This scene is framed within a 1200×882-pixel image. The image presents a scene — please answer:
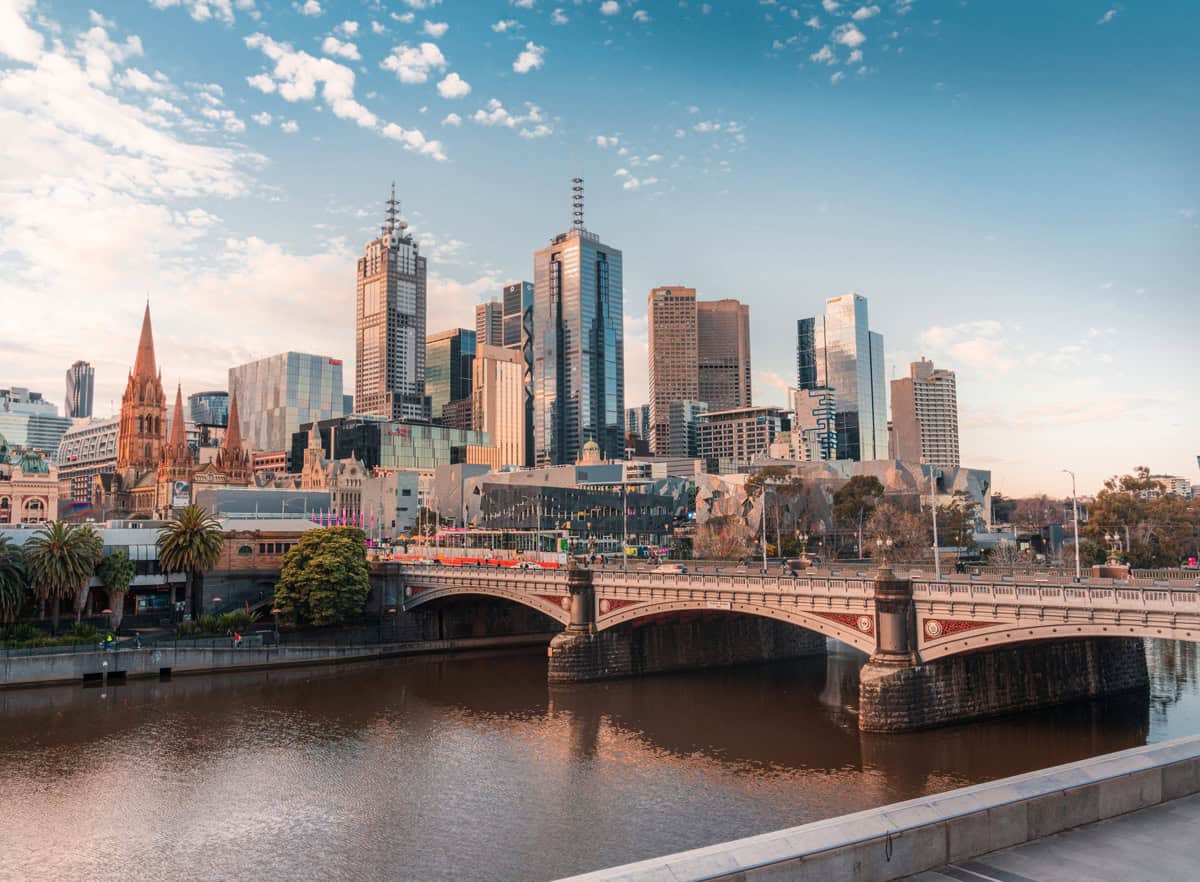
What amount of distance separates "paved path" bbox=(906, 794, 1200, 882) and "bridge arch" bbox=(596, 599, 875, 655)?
112 feet

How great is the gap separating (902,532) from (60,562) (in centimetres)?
10736

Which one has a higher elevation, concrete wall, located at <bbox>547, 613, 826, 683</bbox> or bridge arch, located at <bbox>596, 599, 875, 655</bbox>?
bridge arch, located at <bbox>596, 599, 875, 655</bbox>

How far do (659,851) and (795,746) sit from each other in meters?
→ 19.0

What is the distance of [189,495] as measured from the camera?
185 m

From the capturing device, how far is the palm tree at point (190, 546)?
92.1 meters

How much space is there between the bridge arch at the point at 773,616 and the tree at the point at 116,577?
47.9 meters

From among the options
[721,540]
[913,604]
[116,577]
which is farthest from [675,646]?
[721,540]

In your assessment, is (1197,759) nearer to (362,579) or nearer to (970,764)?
(970,764)

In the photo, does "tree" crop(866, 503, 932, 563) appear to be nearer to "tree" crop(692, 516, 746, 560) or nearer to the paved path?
"tree" crop(692, 516, 746, 560)

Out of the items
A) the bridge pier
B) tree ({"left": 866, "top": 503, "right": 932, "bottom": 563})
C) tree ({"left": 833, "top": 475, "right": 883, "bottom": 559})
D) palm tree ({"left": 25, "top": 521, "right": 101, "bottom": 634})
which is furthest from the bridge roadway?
tree ({"left": 833, "top": 475, "right": 883, "bottom": 559})

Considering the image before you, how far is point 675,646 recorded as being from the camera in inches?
3159

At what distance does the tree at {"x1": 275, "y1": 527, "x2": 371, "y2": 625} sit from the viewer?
90.2 meters

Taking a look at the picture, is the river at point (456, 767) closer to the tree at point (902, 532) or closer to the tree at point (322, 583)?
the tree at point (322, 583)

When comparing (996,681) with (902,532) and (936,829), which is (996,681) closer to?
(936,829)
